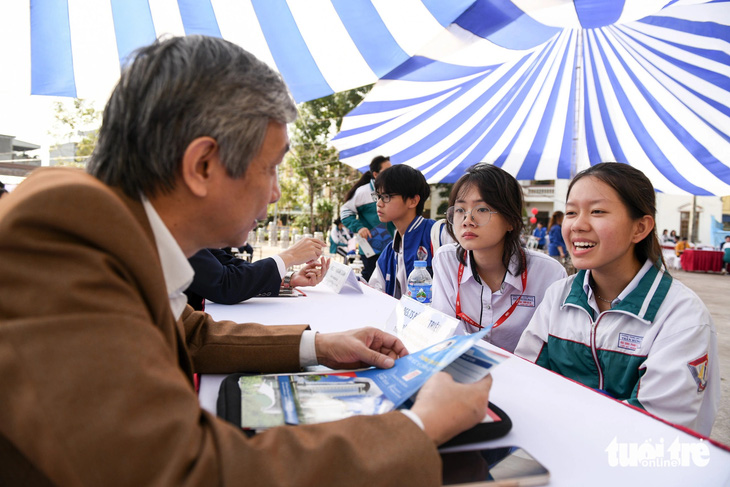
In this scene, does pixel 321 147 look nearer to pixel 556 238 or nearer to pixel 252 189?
pixel 556 238

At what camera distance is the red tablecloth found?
14203mm

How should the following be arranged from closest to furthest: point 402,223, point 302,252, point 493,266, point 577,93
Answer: point 493,266 → point 302,252 → point 402,223 → point 577,93

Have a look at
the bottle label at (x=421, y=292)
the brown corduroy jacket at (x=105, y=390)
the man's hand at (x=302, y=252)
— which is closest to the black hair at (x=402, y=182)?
the man's hand at (x=302, y=252)

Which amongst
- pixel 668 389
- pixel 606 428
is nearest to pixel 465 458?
pixel 606 428

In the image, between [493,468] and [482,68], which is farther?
[482,68]

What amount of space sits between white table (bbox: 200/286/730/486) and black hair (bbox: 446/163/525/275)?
0.99 m

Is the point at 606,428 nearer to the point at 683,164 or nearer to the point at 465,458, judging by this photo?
the point at 465,458

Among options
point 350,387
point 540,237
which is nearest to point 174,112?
point 350,387

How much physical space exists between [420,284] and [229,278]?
3.33 ft

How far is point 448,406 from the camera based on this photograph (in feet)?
2.44

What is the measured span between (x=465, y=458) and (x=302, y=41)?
161 inches

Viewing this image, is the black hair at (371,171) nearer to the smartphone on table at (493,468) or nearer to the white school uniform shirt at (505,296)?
the white school uniform shirt at (505,296)

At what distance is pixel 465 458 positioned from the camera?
762 mm

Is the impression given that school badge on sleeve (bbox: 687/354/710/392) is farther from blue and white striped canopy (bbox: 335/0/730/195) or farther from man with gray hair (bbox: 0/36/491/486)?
blue and white striped canopy (bbox: 335/0/730/195)
